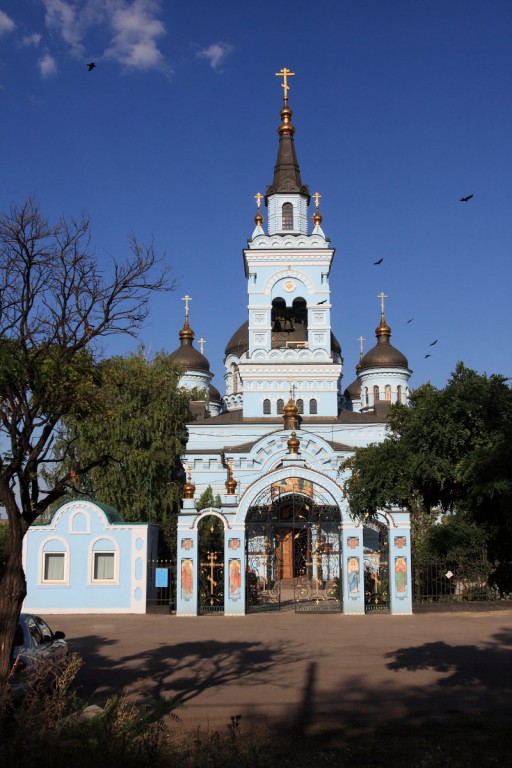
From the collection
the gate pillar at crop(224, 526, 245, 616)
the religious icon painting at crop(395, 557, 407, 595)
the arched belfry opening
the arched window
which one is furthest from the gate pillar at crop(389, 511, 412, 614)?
the arched window

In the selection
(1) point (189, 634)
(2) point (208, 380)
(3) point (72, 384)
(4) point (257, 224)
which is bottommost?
(1) point (189, 634)

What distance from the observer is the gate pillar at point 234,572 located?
23.7 meters

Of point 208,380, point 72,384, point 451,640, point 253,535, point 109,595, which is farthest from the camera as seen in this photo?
point 208,380

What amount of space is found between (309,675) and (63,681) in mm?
6044

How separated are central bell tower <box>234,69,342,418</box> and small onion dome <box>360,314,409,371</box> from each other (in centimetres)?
979

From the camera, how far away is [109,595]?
955 inches

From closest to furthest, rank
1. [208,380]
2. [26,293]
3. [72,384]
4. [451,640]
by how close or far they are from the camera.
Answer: [26,293]
[72,384]
[451,640]
[208,380]

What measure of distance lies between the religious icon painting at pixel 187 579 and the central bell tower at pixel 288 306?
16.8m

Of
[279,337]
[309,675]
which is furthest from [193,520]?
[279,337]

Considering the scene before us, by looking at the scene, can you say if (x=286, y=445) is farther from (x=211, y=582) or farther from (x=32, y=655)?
(x=32, y=655)

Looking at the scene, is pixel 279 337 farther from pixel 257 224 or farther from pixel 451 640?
pixel 451 640

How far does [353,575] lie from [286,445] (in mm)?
11166

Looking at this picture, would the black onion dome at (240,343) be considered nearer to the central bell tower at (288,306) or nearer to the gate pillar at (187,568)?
the central bell tower at (288,306)

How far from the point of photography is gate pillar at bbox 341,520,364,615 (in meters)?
23.7
